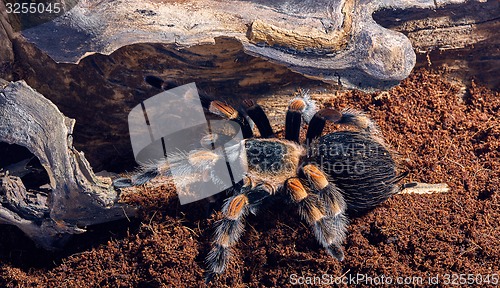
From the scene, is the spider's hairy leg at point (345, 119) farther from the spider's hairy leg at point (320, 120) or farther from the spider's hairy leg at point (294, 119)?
the spider's hairy leg at point (294, 119)

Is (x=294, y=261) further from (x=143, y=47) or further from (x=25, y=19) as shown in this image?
A: (x=25, y=19)

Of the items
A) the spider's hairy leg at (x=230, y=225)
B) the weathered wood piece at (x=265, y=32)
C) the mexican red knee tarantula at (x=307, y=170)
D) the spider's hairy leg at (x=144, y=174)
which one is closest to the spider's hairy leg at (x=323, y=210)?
the mexican red knee tarantula at (x=307, y=170)

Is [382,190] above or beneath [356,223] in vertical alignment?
above

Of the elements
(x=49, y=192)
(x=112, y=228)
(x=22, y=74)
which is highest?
(x=22, y=74)

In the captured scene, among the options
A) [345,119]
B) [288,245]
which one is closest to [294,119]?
[345,119]

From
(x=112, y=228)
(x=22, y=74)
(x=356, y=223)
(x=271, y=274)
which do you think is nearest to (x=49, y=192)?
(x=112, y=228)

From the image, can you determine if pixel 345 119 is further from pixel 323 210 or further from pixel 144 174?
pixel 144 174
